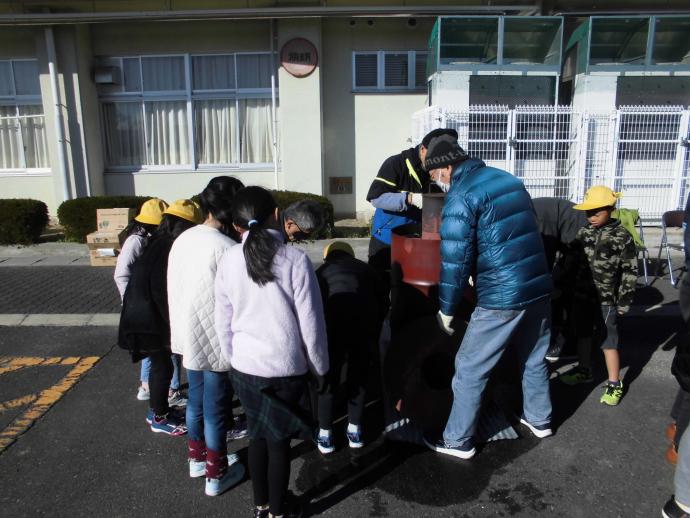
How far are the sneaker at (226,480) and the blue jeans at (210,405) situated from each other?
0.18 metres

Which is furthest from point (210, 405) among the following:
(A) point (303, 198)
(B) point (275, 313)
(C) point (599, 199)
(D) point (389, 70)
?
(D) point (389, 70)

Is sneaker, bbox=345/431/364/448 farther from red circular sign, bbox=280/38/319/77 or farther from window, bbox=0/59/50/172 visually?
window, bbox=0/59/50/172

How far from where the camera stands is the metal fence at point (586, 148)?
30.5ft

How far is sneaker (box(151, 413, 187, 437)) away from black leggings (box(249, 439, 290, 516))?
1099 millimetres

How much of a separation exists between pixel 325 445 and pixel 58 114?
10388 millimetres

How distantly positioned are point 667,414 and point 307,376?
108 inches

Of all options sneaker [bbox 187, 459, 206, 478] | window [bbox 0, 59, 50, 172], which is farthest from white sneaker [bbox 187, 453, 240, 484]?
window [bbox 0, 59, 50, 172]

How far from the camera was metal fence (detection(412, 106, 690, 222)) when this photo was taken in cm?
929

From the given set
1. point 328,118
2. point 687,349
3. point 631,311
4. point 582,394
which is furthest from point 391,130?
point 687,349

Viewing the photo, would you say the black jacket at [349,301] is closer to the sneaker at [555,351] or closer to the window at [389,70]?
the sneaker at [555,351]

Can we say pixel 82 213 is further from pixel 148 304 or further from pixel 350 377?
pixel 350 377

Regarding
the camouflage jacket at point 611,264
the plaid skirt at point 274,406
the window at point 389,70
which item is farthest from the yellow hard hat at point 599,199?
the window at point 389,70

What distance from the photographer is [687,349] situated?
289 centimetres

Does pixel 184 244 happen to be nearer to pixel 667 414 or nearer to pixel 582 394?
pixel 582 394
